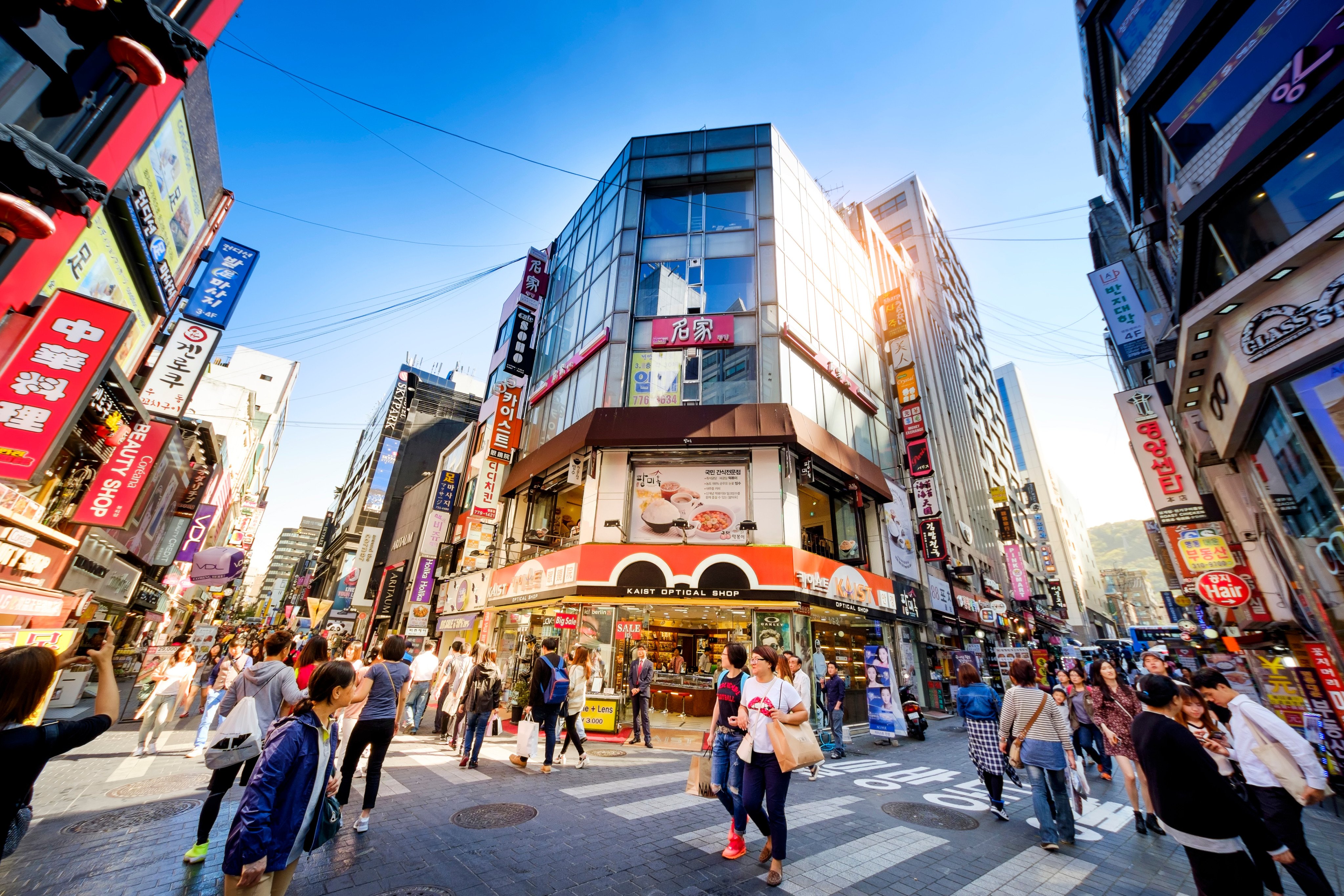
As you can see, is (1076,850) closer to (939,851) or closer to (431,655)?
(939,851)

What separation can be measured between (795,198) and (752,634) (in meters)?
19.5

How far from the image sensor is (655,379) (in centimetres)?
1847

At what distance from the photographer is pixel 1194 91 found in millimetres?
11070

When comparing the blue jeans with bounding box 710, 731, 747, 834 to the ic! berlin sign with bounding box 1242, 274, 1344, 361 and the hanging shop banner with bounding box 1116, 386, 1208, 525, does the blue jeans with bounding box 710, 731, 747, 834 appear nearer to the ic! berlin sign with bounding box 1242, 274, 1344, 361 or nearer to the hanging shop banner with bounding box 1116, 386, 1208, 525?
the ic! berlin sign with bounding box 1242, 274, 1344, 361

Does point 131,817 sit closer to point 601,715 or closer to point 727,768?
point 727,768

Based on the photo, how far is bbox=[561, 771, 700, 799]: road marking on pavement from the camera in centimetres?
681

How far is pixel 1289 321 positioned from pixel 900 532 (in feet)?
48.9

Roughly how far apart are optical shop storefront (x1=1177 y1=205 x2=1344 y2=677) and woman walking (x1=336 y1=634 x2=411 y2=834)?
14199mm

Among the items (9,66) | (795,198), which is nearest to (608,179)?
(795,198)

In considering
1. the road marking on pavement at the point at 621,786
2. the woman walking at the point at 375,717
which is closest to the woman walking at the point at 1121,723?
the road marking on pavement at the point at 621,786

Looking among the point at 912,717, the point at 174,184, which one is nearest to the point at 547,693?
the point at 912,717

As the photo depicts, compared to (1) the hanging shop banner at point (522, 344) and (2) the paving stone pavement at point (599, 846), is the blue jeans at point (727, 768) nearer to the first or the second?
(2) the paving stone pavement at point (599, 846)

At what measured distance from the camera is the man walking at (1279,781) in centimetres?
385

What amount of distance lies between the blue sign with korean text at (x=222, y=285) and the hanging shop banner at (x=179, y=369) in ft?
1.43
